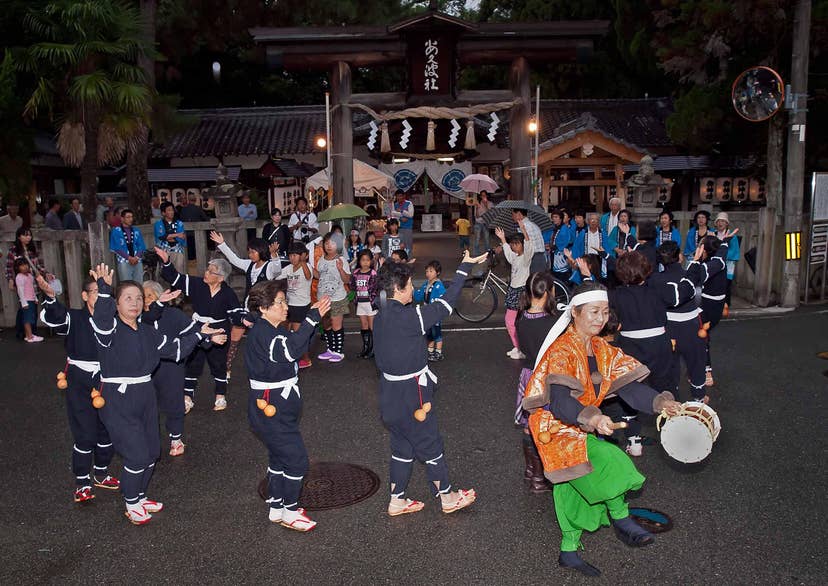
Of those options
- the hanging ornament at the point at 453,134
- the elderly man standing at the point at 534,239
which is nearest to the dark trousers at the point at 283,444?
the elderly man standing at the point at 534,239

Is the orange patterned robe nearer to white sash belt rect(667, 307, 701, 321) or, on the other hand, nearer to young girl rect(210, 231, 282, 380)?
white sash belt rect(667, 307, 701, 321)

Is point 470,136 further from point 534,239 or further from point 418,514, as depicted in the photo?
point 418,514

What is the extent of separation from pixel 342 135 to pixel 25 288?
23.9ft

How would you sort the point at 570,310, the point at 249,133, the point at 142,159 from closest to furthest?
1. the point at 570,310
2. the point at 142,159
3. the point at 249,133

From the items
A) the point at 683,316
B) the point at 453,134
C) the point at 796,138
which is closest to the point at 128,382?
the point at 683,316

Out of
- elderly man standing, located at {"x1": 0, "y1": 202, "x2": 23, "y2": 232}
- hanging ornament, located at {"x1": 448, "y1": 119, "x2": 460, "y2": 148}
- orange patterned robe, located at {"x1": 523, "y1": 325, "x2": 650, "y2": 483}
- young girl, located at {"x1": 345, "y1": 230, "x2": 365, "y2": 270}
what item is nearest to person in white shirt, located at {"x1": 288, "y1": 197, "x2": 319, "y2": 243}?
young girl, located at {"x1": 345, "y1": 230, "x2": 365, "y2": 270}

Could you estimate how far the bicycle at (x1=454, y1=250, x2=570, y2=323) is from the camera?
1213 centimetres

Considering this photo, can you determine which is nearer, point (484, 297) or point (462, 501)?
point (462, 501)

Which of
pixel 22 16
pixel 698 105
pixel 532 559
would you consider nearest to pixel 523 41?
pixel 698 105

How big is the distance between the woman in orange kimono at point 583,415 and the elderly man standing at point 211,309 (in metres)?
3.95

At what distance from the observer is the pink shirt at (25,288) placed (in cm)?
1139

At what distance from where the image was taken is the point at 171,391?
Answer: 21.1 ft

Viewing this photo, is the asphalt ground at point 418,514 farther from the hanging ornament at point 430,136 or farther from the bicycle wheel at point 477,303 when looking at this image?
the hanging ornament at point 430,136

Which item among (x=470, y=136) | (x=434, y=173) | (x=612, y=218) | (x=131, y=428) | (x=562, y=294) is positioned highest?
(x=470, y=136)
